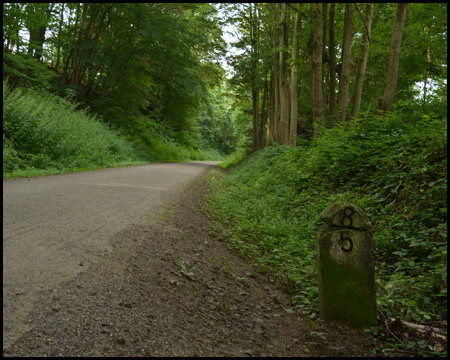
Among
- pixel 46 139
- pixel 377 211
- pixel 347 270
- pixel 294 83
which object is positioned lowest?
pixel 347 270

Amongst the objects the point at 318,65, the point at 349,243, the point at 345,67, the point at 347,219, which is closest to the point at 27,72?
the point at 318,65

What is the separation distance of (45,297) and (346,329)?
282 centimetres

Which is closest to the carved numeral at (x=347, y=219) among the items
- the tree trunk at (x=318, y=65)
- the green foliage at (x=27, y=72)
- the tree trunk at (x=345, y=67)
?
the tree trunk at (x=318, y=65)

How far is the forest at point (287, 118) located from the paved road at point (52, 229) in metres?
1.84

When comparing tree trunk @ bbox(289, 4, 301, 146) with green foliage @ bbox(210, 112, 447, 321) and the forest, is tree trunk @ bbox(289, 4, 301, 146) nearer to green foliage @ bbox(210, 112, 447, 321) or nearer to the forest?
the forest

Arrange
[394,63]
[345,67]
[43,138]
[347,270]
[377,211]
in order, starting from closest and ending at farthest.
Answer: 1. [347,270]
2. [377,211]
3. [394,63]
4. [43,138]
5. [345,67]

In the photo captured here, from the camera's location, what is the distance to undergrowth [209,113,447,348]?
3.74 m

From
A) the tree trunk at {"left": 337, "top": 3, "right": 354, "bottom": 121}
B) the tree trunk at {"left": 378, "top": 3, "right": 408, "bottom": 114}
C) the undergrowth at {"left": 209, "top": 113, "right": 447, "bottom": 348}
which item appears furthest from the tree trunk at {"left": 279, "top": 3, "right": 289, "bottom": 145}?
the tree trunk at {"left": 378, "top": 3, "right": 408, "bottom": 114}

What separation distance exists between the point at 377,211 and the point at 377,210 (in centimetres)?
5

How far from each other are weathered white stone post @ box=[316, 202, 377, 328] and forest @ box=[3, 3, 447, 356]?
0.94ft

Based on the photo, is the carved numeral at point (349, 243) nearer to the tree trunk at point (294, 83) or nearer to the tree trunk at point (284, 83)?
the tree trunk at point (294, 83)

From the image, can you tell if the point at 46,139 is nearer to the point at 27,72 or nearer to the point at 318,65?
the point at 27,72

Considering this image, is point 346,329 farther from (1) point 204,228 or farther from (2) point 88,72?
(2) point 88,72

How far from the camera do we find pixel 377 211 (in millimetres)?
5898
